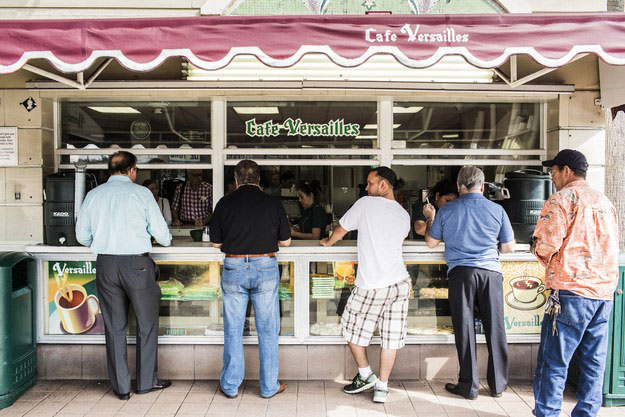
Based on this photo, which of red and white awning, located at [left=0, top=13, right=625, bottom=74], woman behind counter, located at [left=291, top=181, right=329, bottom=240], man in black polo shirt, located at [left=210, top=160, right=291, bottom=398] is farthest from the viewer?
woman behind counter, located at [left=291, top=181, right=329, bottom=240]

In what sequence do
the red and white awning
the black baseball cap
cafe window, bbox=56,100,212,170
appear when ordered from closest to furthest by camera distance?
the red and white awning
the black baseball cap
cafe window, bbox=56,100,212,170

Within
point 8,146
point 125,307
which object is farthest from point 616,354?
point 8,146

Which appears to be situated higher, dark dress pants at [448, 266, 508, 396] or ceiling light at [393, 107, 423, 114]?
ceiling light at [393, 107, 423, 114]

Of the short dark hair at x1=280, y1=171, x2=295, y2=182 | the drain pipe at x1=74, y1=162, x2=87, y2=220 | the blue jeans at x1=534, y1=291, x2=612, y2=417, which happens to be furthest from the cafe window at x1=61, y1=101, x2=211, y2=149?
the blue jeans at x1=534, y1=291, x2=612, y2=417

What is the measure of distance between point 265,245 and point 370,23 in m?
1.85

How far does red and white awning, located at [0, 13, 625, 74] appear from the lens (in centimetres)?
359

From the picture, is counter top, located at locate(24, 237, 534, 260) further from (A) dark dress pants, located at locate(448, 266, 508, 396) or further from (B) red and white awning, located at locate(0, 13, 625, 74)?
(B) red and white awning, located at locate(0, 13, 625, 74)

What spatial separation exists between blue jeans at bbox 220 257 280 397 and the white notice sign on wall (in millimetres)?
2291

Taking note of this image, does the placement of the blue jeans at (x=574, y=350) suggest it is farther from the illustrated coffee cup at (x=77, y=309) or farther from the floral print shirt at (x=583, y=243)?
the illustrated coffee cup at (x=77, y=309)

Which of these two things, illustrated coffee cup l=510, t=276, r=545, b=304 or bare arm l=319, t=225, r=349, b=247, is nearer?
bare arm l=319, t=225, r=349, b=247

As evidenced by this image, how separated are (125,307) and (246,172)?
4.84 feet

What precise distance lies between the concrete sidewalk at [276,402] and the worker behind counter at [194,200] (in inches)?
109

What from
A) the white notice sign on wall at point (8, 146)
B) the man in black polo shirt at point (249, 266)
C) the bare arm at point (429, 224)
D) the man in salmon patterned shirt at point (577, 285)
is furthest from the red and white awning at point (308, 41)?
the white notice sign on wall at point (8, 146)

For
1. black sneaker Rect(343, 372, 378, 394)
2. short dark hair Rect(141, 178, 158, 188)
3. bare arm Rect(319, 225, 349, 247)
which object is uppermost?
short dark hair Rect(141, 178, 158, 188)
